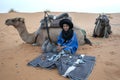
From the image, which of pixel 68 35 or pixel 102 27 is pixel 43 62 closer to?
pixel 68 35

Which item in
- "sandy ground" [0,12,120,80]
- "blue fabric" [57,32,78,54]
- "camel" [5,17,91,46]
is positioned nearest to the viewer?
"sandy ground" [0,12,120,80]

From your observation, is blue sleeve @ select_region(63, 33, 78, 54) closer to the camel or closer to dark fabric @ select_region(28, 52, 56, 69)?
dark fabric @ select_region(28, 52, 56, 69)

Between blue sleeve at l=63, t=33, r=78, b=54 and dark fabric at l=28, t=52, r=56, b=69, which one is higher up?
blue sleeve at l=63, t=33, r=78, b=54

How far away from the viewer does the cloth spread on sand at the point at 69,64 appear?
510 cm

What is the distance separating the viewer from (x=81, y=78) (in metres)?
4.88

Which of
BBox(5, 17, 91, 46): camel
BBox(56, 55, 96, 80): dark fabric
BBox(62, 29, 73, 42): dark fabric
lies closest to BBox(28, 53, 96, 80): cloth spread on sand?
BBox(56, 55, 96, 80): dark fabric

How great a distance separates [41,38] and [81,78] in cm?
328

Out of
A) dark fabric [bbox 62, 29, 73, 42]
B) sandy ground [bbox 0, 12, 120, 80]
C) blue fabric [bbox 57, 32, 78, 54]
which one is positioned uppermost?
dark fabric [bbox 62, 29, 73, 42]

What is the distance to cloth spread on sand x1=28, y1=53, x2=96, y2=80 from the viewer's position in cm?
510

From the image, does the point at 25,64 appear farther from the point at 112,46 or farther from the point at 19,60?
the point at 112,46

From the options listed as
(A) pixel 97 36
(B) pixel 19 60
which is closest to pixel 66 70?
(B) pixel 19 60

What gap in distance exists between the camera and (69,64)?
18.3ft

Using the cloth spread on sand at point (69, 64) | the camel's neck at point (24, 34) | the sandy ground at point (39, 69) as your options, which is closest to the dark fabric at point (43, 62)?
the cloth spread on sand at point (69, 64)

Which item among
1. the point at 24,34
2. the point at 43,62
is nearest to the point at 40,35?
the point at 24,34
